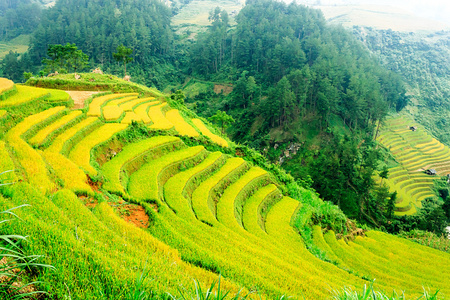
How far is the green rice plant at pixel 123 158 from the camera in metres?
9.80

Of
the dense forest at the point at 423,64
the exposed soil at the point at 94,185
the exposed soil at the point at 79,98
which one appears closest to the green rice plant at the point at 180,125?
the exposed soil at the point at 79,98

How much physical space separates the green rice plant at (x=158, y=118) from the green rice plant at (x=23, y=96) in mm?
6718

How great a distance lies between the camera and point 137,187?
10703 mm

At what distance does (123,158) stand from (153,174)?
1.97 meters

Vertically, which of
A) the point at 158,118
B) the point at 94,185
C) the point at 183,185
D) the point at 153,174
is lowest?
the point at 183,185

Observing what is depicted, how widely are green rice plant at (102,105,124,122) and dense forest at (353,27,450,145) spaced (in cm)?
5917

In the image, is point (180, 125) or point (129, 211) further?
point (180, 125)

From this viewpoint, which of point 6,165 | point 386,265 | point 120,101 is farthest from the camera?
point 120,101

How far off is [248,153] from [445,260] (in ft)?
45.5

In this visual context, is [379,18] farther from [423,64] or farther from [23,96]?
[23,96]

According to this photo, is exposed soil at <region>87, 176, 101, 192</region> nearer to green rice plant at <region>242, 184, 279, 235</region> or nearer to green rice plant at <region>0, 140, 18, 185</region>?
green rice plant at <region>0, 140, 18, 185</region>

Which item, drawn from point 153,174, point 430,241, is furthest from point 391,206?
point 153,174

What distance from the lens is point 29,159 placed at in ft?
27.3

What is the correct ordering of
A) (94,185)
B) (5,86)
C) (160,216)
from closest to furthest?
(160,216), (94,185), (5,86)
